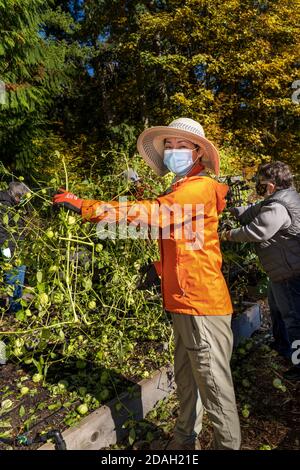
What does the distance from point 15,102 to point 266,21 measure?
964 centimetres

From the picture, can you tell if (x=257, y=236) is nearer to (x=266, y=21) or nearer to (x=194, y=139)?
(x=194, y=139)

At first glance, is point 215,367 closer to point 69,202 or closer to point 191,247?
point 191,247

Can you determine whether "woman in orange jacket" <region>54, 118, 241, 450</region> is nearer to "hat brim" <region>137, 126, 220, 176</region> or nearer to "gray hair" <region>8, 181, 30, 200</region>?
"hat brim" <region>137, 126, 220, 176</region>

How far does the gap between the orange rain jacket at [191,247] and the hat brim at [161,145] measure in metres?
0.24

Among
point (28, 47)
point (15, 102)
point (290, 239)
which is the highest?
point (28, 47)

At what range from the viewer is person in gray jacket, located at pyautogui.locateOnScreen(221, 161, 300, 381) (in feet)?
9.69

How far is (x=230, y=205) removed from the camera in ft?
13.7

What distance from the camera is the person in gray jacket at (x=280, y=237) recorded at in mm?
2953

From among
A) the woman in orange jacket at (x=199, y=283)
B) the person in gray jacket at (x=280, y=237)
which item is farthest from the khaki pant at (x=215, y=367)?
the person in gray jacket at (x=280, y=237)

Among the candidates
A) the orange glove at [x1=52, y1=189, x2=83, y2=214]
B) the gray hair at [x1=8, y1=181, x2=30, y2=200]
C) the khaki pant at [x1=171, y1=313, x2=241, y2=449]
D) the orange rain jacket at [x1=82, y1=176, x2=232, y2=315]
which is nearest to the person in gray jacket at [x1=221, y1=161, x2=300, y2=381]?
the orange rain jacket at [x1=82, y1=176, x2=232, y2=315]

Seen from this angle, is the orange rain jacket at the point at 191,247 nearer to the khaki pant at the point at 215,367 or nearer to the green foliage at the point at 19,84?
the khaki pant at the point at 215,367

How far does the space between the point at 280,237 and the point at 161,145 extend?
1244mm

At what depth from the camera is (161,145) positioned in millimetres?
2621
